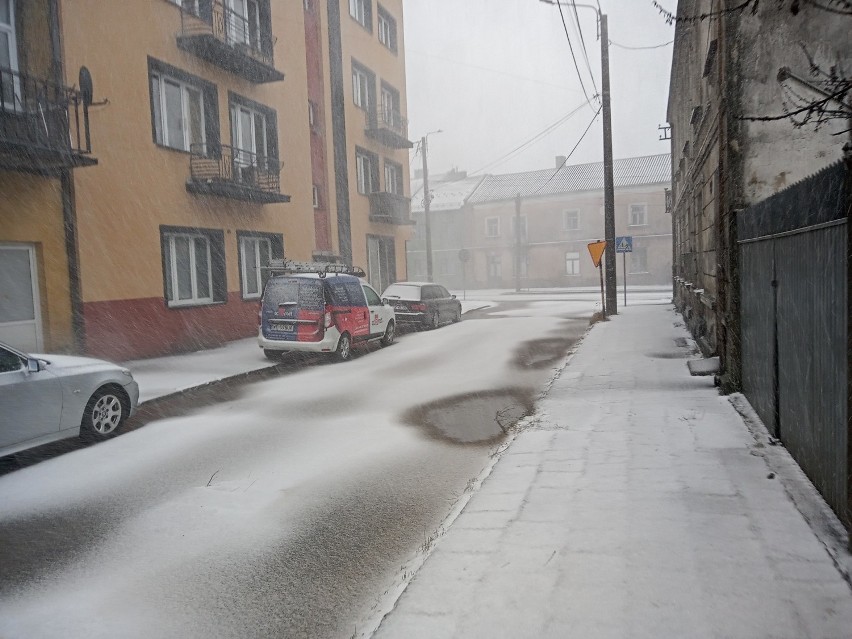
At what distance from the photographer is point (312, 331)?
1175 centimetres

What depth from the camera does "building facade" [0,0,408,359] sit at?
11.1 metres

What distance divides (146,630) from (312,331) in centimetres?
878

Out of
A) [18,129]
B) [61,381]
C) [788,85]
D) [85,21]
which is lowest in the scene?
[61,381]

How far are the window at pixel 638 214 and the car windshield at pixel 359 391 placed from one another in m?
28.4

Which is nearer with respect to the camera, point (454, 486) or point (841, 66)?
point (454, 486)

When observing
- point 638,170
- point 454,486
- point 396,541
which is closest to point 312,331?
point 454,486

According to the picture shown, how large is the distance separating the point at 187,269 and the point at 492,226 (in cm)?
3882

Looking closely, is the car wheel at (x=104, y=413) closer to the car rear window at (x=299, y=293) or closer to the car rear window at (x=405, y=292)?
the car rear window at (x=299, y=293)

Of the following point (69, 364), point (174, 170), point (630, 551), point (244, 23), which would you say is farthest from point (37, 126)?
point (630, 551)

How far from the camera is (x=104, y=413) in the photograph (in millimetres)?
6848

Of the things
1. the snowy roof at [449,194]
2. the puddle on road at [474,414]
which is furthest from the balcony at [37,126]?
the snowy roof at [449,194]

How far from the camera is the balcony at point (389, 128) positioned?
24617 mm

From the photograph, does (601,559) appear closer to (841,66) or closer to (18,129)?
(841,66)

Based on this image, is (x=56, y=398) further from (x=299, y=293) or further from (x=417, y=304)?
(x=417, y=304)
